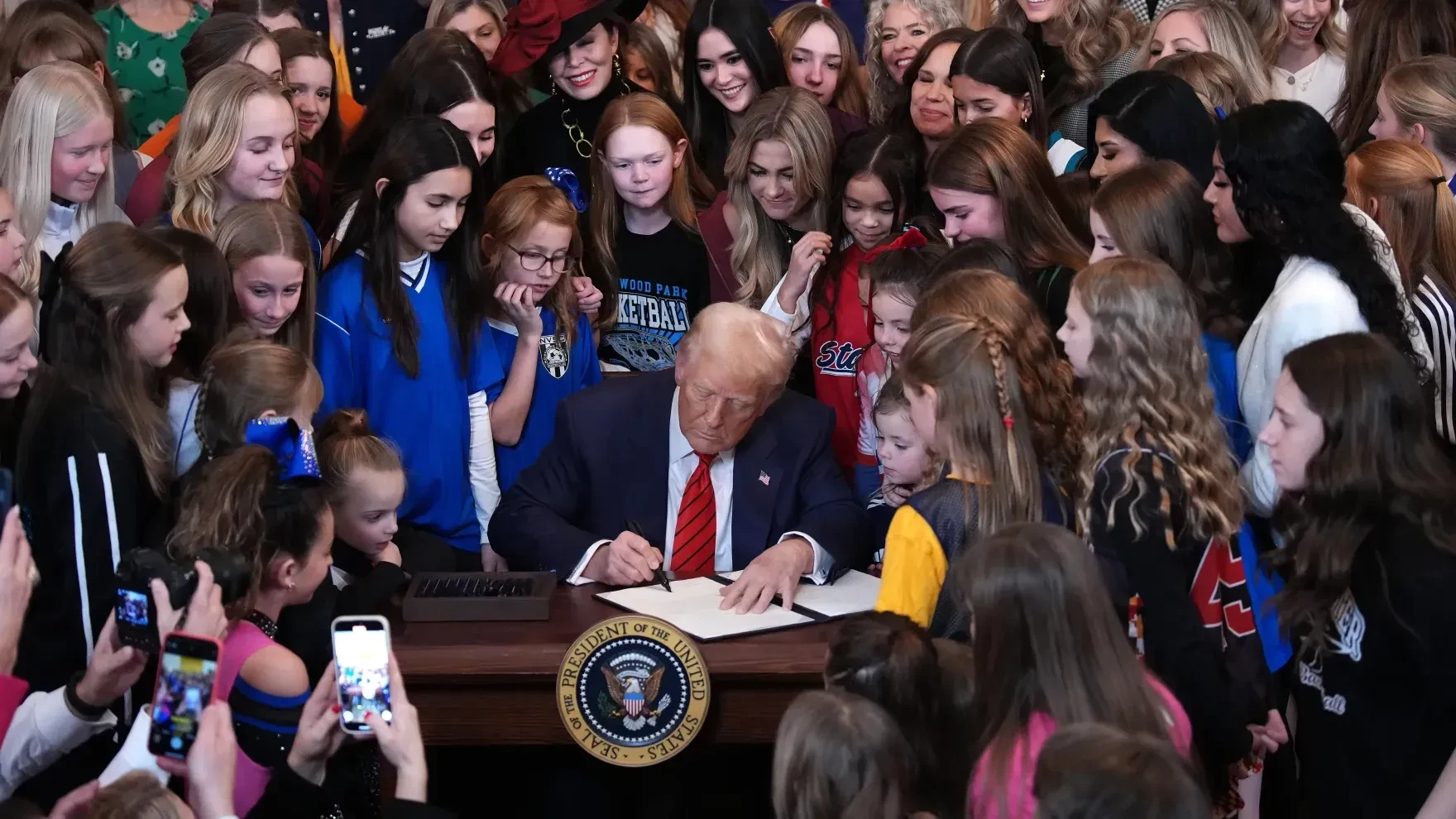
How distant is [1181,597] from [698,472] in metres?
1.33

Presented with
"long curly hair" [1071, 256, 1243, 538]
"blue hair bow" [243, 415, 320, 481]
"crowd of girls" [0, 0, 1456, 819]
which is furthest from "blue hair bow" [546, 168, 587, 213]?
"long curly hair" [1071, 256, 1243, 538]

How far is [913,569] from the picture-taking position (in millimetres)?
2973

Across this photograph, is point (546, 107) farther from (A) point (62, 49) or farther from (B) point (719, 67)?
(A) point (62, 49)

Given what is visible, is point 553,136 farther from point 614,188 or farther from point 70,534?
point 70,534

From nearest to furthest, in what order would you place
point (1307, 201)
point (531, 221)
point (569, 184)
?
1. point (1307, 201)
2. point (531, 221)
3. point (569, 184)

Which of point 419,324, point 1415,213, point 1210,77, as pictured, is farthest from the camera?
point 1210,77

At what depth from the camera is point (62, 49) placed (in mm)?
4859

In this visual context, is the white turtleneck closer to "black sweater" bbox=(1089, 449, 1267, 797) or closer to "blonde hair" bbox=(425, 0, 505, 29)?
"blonde hair" bbox=(425, 0, 505, 29)

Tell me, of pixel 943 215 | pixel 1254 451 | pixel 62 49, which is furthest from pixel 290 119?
pixel 1254 451

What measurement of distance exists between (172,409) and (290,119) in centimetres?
110

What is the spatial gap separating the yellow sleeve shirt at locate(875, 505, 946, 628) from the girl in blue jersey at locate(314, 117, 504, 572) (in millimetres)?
1598

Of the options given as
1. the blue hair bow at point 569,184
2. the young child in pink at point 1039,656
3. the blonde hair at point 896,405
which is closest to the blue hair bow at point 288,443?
the blonde hair at point 896,405

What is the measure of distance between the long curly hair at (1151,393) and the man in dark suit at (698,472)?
32.5 inches

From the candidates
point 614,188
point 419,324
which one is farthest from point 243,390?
point 614,188
